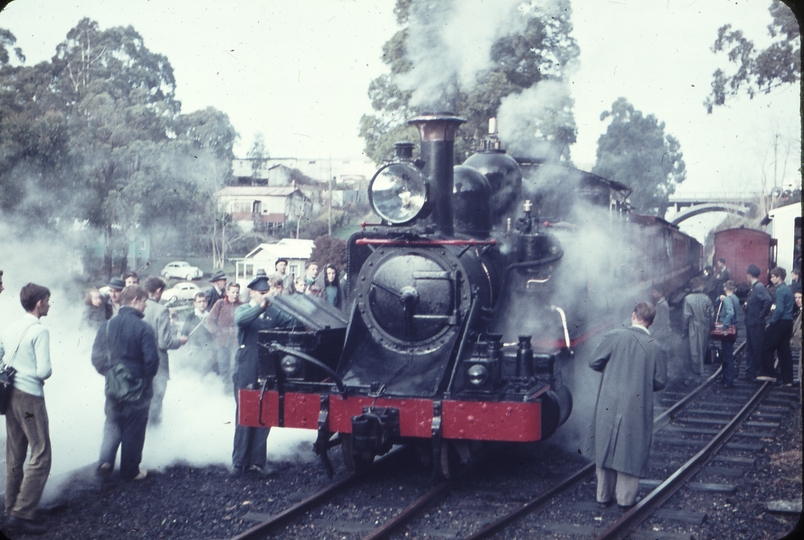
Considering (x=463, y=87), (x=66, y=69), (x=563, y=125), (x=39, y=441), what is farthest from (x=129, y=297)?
(x=66, y=69)

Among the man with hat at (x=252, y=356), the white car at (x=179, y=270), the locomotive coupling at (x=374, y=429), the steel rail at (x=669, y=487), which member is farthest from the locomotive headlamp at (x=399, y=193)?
the white car at (x=179, y=270)

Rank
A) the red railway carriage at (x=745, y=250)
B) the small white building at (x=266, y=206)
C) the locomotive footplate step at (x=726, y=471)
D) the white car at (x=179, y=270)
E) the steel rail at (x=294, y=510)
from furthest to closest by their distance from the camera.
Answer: the red railway carriage at (x=745, y=250) → the small white building at (x=266, y=206) → the white car at (x=179, y=270) → the locomotive footplate step at (x=726, y=471) → the steel rail at (x=294, y=510)

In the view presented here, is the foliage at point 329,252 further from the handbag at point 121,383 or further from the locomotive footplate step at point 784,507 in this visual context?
the locomotive footplate step at point 784,507

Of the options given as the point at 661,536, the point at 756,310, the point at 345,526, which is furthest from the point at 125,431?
the point at 756,310

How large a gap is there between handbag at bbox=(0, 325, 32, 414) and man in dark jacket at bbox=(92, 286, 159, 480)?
971mm

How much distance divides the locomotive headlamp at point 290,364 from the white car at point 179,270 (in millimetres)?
9018

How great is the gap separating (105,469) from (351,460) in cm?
176

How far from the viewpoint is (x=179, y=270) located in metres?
13.9

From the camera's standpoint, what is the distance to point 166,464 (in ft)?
19.3

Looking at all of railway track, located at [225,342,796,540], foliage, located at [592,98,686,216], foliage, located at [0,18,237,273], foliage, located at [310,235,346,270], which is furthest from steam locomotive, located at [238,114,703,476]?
foliage, located at [592,98,686,216]

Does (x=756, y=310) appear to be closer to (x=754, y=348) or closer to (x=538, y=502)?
(x=754, y=348)

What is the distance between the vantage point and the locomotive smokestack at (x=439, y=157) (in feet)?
18.4

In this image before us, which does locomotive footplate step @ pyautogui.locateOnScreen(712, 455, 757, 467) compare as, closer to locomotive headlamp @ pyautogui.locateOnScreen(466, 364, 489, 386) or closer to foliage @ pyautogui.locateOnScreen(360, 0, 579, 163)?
locomotive headlamp @ pyautogui.locateOnScreen(466, 364, 489, 386)

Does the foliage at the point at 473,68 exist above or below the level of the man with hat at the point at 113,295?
above
